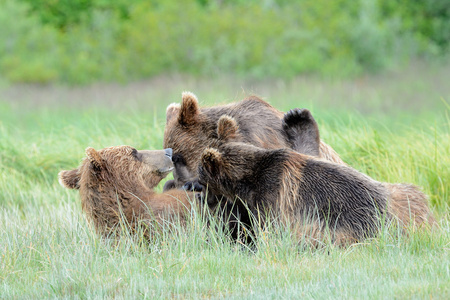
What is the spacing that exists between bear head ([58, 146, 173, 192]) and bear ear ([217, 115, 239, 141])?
2.23ft

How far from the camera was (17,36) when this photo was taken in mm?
21188

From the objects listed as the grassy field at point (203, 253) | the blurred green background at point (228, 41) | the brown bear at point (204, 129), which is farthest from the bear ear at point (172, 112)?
the blurred green background at point (228, 41)

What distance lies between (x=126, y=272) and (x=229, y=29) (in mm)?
18081

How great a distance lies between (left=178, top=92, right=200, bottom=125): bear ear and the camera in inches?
233

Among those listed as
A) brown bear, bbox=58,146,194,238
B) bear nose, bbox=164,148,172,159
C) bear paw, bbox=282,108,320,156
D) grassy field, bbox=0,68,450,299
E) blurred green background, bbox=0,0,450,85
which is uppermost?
blurred green background, bbox=0,0,450,85

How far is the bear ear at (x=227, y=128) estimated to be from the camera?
5.42 m

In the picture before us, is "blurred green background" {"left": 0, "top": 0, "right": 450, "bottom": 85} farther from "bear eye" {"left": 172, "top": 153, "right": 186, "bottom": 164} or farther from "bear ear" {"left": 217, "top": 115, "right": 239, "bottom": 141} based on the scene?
"bear ear" {"left": 217, "top": 115, "right": 239, "bottom": 141}

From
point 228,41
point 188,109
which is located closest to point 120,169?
point 188,109

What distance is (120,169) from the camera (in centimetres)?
545

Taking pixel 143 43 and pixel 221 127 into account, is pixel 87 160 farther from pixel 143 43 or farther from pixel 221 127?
pixel 143 43

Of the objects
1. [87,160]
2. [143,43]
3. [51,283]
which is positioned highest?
[143,43]

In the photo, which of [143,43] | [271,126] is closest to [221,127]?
[271,126]

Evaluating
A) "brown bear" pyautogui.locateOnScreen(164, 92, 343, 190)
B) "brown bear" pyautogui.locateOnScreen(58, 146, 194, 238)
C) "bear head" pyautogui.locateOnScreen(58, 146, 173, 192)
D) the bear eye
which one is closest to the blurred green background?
"brown bear" pyautogui.locateOnScreen(164, 92, 343, 190)

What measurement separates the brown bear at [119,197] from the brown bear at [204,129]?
52 cm
